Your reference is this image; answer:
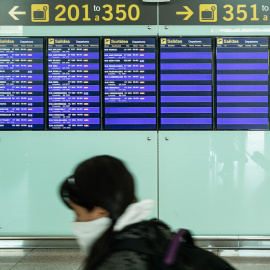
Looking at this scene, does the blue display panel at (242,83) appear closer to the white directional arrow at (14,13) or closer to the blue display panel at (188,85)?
the blue display panel at (188,85)

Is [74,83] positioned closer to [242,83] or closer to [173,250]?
[242,83]

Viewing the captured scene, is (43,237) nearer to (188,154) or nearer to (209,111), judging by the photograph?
(188,154)

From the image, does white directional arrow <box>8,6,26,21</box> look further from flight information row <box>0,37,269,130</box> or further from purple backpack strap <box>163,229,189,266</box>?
purple backpack strap <box>163,229,189,266</box>

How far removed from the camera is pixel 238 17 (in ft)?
15.3

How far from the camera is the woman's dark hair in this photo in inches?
51.2

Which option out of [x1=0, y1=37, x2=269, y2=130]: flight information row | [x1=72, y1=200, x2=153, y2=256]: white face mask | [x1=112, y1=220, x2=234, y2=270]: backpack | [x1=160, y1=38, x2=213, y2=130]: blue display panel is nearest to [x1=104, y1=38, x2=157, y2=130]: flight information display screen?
[x1=0, y1=37, x2=269, y2=130]: flight information row

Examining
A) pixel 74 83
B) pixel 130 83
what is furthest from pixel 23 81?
pixel 130 83

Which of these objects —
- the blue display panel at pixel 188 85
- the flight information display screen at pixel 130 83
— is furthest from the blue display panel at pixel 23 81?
Result: the blue display panel at pixel 188 85

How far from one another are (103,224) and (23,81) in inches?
143

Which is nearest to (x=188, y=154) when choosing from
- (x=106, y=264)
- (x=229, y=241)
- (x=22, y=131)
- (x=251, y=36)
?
(x=229, y=241)

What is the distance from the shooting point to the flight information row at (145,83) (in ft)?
15.3

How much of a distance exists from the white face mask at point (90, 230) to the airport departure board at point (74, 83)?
10.9 ft

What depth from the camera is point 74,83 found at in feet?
15.4

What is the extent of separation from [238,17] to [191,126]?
1.22 metres
